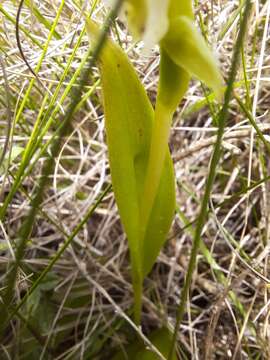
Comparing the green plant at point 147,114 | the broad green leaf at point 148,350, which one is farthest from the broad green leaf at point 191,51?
the broad green leaf at point 148,350

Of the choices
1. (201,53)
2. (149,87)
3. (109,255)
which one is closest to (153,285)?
(109,255)

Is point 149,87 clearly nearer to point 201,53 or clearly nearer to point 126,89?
point 126,89

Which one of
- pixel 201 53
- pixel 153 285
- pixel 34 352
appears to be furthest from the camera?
pixel 153 285

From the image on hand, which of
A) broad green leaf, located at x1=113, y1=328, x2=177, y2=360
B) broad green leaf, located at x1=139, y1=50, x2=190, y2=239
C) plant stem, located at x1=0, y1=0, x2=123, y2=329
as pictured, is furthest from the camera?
broad green leaf, located at x1=113, y1=328, x2=177, y2=360

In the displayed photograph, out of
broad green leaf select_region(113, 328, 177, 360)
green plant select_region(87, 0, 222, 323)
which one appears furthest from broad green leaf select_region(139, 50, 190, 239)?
broad green leaf select_region(113, 328, 177, 360)

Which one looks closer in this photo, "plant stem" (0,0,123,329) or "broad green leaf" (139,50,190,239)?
"plant stem" (0,0,123,329)

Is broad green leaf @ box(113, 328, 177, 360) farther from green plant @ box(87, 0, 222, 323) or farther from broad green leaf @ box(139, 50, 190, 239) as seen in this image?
broad green leaf @ box(139, 50, 190, 239)
